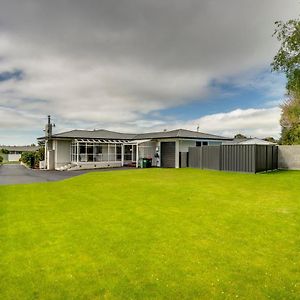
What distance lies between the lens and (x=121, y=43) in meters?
17.8

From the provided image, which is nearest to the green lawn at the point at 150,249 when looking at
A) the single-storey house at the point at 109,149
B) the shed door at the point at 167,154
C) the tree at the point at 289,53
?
the tree at the point at 289,53

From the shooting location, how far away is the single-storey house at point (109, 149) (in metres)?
30.6

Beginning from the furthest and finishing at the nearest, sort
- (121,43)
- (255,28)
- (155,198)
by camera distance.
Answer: (121,43)
(255,28)
(155,198)

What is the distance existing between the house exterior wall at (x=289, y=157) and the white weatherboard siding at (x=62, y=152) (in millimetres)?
22235

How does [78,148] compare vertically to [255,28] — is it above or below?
below

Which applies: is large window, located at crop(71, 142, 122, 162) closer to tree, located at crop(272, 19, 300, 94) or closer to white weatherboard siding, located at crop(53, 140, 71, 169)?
white weatherboard siding, located at crop(53, 140, 71, 169)

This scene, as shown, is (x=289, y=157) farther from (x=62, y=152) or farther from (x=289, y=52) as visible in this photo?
(x=62, y=152)

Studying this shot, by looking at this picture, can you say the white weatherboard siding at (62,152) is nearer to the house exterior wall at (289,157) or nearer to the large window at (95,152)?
the large window at (95,152)

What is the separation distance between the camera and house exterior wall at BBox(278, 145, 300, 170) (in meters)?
25.3

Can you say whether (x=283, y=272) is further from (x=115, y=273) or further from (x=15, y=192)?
(x=15, y=192)

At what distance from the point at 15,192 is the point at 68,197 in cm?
327

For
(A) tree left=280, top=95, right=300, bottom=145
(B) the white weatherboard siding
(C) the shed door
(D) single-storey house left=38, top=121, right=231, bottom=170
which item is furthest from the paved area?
(A) tree left=280, top=95, right=300, bottom=145

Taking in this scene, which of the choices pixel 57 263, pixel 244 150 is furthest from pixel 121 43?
pixel 57 263

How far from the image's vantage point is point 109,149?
110 ft
